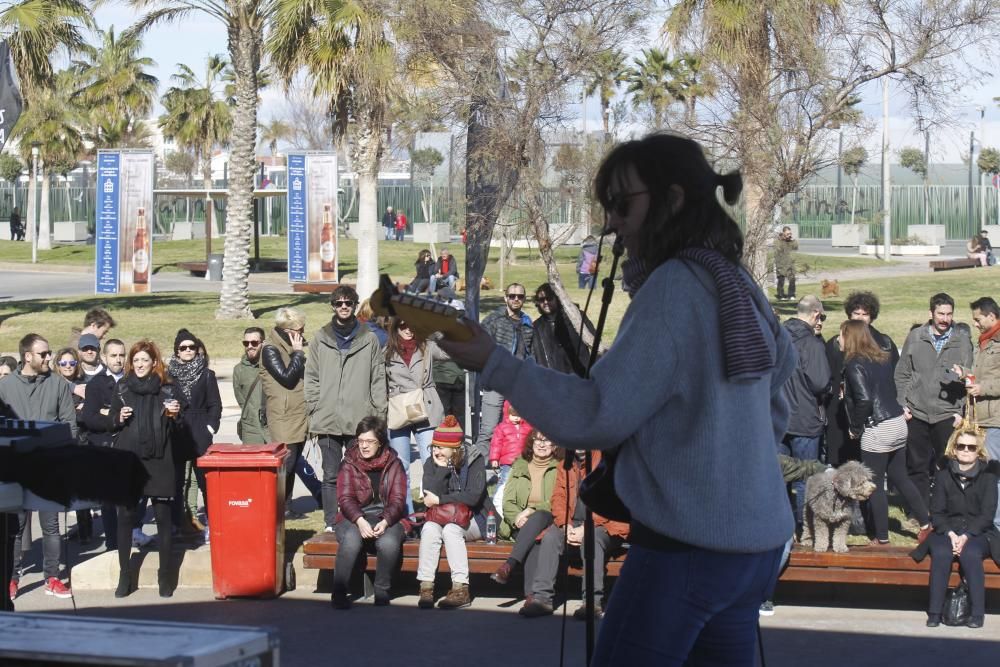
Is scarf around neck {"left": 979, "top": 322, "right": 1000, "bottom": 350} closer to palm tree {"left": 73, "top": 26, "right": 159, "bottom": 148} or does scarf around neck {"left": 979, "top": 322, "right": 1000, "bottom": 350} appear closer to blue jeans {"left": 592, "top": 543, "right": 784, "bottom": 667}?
blue jeans {"left": 592, "top": 543, "right": 784, "bottom": 667}

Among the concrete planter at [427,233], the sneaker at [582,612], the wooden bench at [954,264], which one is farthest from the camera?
the concrete planter at [427,233]

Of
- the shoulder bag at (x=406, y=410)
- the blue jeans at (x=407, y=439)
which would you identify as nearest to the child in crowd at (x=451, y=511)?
the shoulder bag at (x=406, y=410)

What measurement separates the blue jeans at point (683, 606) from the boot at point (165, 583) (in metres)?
6.26

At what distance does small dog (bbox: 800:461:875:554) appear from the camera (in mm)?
8266

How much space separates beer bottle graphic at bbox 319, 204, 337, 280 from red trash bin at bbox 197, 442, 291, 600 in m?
19.6

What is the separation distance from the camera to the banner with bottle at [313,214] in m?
27.7

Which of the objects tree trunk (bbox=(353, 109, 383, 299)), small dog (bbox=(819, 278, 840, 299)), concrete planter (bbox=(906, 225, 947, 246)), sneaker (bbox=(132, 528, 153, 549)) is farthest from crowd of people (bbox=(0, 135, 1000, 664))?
concrete planter (bbox=(906, 225, 947, 246))

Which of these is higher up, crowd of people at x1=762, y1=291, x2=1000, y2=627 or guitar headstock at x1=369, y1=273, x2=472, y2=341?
guitar headstock at x1=369, y1=273, x2=472, y2=341

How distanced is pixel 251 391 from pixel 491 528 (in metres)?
2.67

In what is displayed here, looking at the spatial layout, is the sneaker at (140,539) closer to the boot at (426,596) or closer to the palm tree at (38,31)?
the boot at (426,596)

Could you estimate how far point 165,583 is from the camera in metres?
8.64

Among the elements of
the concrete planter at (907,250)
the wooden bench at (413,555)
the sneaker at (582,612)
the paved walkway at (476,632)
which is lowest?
the paved walkway at (476,632)

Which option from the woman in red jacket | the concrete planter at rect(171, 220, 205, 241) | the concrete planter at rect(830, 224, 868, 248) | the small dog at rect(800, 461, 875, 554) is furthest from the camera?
the concrete planter at rect(171, 220, 205, 241)

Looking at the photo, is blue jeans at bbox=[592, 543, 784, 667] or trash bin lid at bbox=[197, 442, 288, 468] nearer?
blue jeans at bbox=[592, 543, 784, 667]
